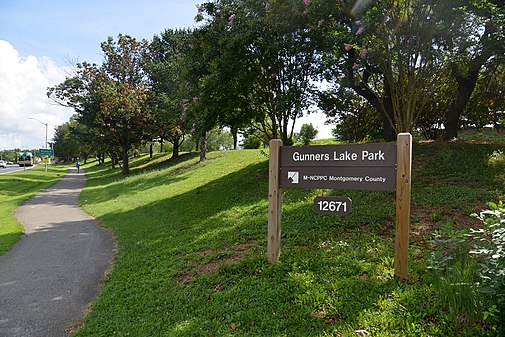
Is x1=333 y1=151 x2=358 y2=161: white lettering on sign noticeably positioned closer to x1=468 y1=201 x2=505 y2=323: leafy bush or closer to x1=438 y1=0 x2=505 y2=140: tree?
x1=468 y1=201 x2=505 y2=323: leafy bush

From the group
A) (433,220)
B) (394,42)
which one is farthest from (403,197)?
(394,42)

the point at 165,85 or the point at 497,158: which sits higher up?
the point at 165,85

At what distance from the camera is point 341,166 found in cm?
418

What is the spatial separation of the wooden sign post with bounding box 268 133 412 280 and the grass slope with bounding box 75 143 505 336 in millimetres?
527

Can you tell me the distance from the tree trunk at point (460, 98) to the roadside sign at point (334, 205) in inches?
312

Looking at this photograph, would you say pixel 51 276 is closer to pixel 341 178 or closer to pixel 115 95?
pixel 341 178

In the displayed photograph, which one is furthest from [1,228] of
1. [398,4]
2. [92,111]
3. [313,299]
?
[92,111]

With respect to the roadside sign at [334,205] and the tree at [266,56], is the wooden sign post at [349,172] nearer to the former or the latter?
the roadside sign at [334,205]

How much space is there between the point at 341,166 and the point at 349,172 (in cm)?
12

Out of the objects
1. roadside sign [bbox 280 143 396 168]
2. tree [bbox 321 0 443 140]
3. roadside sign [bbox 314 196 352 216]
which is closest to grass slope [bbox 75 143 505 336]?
roadside sign [bbox 314 196 352 216]

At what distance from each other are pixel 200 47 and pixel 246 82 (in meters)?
1.85

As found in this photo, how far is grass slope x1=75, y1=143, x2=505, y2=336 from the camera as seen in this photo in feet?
10.9

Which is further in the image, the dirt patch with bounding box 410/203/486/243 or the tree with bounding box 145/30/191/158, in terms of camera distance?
the tree with bounding box 145/30/191/158

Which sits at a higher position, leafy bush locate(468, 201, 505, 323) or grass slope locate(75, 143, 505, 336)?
leafy bush locate(468, 201, 505, 323)
